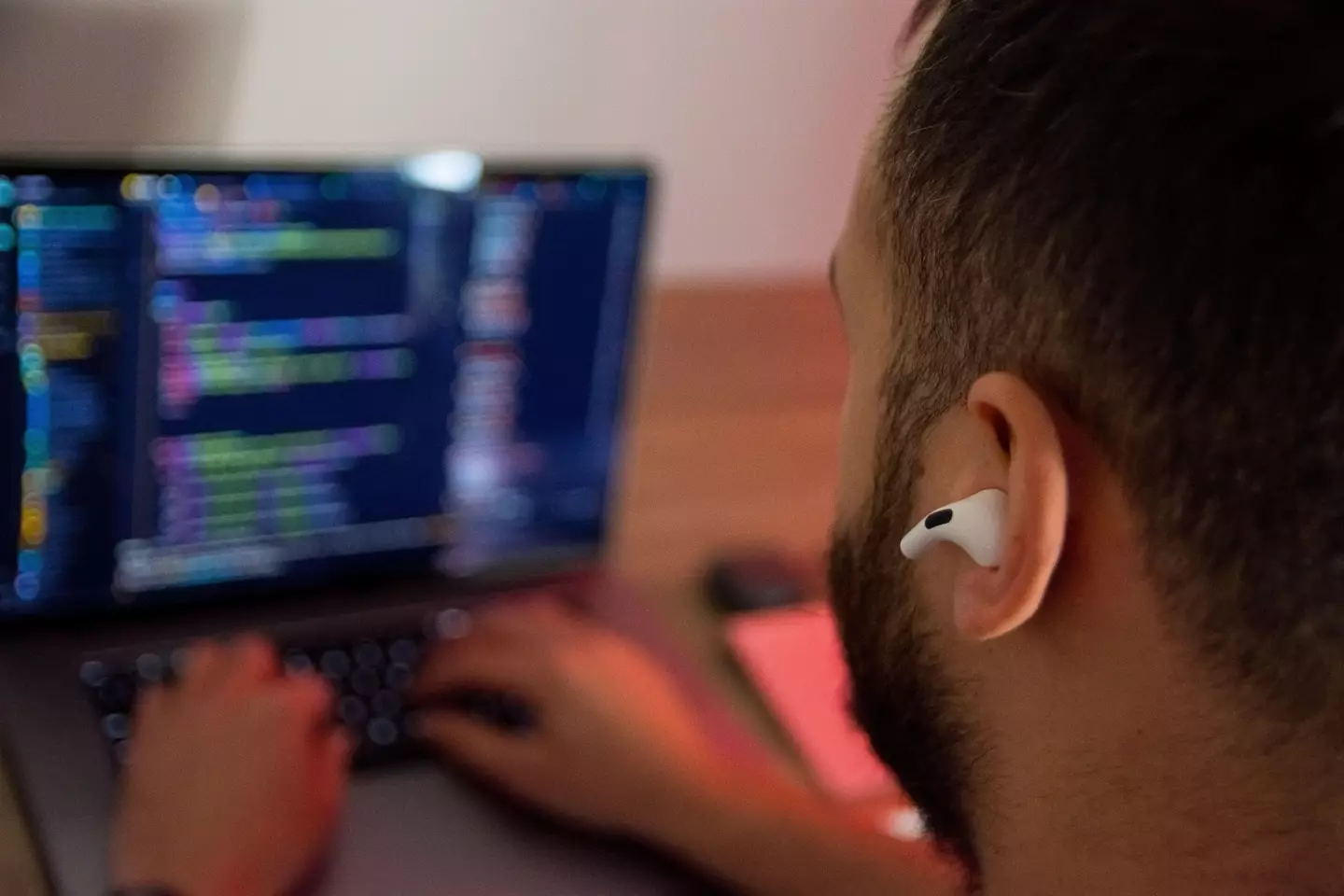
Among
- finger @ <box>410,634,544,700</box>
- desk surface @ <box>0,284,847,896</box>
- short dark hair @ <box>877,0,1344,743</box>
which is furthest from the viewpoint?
desk surface @ <box>0,284,847,896</box>

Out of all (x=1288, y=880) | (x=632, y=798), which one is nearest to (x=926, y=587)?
(x=1288, y=880)

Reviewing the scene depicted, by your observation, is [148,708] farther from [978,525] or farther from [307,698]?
[978,525]

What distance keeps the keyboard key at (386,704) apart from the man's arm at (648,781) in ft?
0.06

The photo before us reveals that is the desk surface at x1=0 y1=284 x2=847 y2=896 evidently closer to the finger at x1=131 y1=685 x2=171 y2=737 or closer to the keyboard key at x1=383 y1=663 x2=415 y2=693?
the keyboard key at x1=383 y1=663 x2=415 y2=693

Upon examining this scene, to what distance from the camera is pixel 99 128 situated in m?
0.84

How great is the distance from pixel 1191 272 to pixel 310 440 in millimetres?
553

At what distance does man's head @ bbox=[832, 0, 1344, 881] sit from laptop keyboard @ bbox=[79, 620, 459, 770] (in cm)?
36

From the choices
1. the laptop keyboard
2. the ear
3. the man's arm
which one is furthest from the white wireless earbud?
the laptop keyboard

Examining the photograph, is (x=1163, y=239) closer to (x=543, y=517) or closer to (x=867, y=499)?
(x=867, y=499)

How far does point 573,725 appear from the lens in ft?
2.59

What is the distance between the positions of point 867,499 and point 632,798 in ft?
0.87

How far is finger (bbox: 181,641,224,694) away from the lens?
75 cm

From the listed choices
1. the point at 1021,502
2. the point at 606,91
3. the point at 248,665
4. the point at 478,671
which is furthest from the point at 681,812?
the point at 606,91

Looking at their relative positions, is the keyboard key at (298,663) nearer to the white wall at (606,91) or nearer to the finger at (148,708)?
the finger at (148,708)
